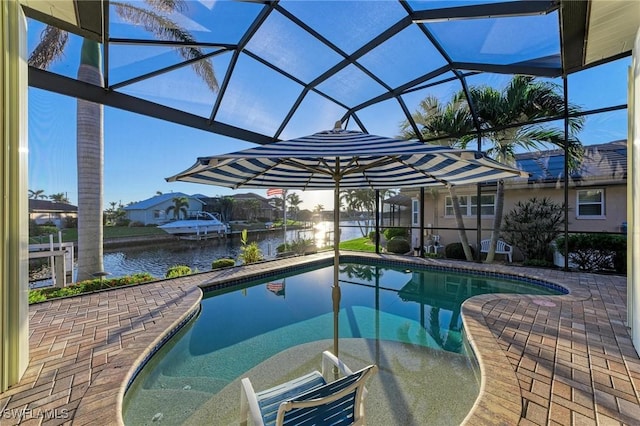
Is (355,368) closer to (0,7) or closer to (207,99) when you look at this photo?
(0,7)

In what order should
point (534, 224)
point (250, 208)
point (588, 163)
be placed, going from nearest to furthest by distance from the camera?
point (588, 163), point (534, 224), point (250, 208)

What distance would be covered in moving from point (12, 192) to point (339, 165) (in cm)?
330

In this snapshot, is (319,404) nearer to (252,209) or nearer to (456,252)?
(456,252)

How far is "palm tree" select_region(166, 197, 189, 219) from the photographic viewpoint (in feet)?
105

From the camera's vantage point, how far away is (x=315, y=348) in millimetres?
4285

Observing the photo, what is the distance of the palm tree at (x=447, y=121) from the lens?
894 centimetres

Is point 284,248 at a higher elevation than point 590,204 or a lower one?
lower

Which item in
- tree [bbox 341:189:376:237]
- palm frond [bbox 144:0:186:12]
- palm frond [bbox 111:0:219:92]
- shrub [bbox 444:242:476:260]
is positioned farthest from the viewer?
tree [bbox 341:189:376:237]

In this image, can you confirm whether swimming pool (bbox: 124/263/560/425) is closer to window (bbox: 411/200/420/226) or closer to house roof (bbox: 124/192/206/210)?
window (bbox: 411/200/420/226)

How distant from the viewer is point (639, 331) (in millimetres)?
3307

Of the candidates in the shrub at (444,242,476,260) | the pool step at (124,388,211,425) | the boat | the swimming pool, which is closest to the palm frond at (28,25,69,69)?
the swimming pool

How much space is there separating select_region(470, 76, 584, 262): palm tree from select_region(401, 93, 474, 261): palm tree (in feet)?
1.36

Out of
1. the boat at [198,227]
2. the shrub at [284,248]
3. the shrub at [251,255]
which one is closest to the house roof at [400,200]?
the shrub at [284,248]

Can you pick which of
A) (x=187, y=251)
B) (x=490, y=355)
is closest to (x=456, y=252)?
(x=490, y=355)
